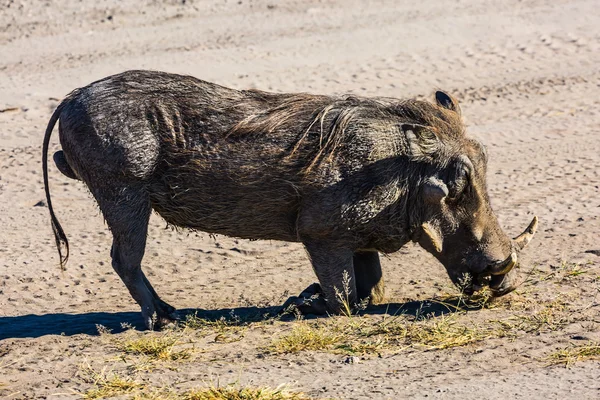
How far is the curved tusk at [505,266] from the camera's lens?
6141 mm

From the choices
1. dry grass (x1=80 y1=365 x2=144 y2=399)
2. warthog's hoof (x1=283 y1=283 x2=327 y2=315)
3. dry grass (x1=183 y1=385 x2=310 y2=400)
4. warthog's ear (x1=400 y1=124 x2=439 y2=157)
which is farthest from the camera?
warthog's hoof (x1=283 y1=283 x2=327 y2=315)

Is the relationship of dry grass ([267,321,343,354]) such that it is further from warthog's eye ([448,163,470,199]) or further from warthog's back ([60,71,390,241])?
warthog's eye ([448,163,470,199])

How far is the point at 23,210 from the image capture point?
27.2ft

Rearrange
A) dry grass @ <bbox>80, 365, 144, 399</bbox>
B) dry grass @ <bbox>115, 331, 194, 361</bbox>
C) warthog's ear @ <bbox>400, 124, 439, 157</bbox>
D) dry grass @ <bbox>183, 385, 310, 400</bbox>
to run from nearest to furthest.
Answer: dry grass @ <bbox>183, 385, 310, 400</bbox>
dry grass @ <bbox>80, 365, 144, 399</bbox>
dry grass @ <bbox>115, 331, 194, 361</bbox>
warthog's ear @ <bbox>400, 124, 439, 157</bbox>

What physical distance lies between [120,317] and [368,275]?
1486 millimetres

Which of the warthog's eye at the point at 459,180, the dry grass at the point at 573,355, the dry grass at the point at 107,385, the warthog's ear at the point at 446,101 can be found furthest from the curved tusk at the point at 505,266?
the dry grass at the point at 107,385

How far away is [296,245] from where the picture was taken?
7742 mm

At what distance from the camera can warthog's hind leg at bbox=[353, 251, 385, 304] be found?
6582mm

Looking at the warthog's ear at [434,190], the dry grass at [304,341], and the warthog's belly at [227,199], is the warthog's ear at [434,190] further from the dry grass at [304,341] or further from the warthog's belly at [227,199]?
the dry grass at [304,341]

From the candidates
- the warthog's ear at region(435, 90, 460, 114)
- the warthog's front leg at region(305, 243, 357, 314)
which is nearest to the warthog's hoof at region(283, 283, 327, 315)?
the warthog's front leg at region(305, 243, 357, 314)

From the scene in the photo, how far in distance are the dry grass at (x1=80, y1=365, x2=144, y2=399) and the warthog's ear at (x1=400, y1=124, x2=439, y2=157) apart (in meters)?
1.99

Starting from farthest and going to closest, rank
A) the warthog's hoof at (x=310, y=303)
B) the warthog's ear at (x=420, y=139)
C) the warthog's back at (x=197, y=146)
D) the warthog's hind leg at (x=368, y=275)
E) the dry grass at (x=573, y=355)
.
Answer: the warthog's hind leg at (x=368, y=275) < the warthog's hoof at (x=310, y=303) < the warthog's ear at (x=420, y=139) < the warthog's back at (x=197, y=146) < the dry grass at (x=573, y=355)

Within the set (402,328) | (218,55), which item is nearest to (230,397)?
(402,328)

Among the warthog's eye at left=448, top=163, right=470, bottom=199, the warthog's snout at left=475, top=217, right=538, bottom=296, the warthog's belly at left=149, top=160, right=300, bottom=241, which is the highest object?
the warthog's eye at left=448, top=163, right=470, bottom=199
